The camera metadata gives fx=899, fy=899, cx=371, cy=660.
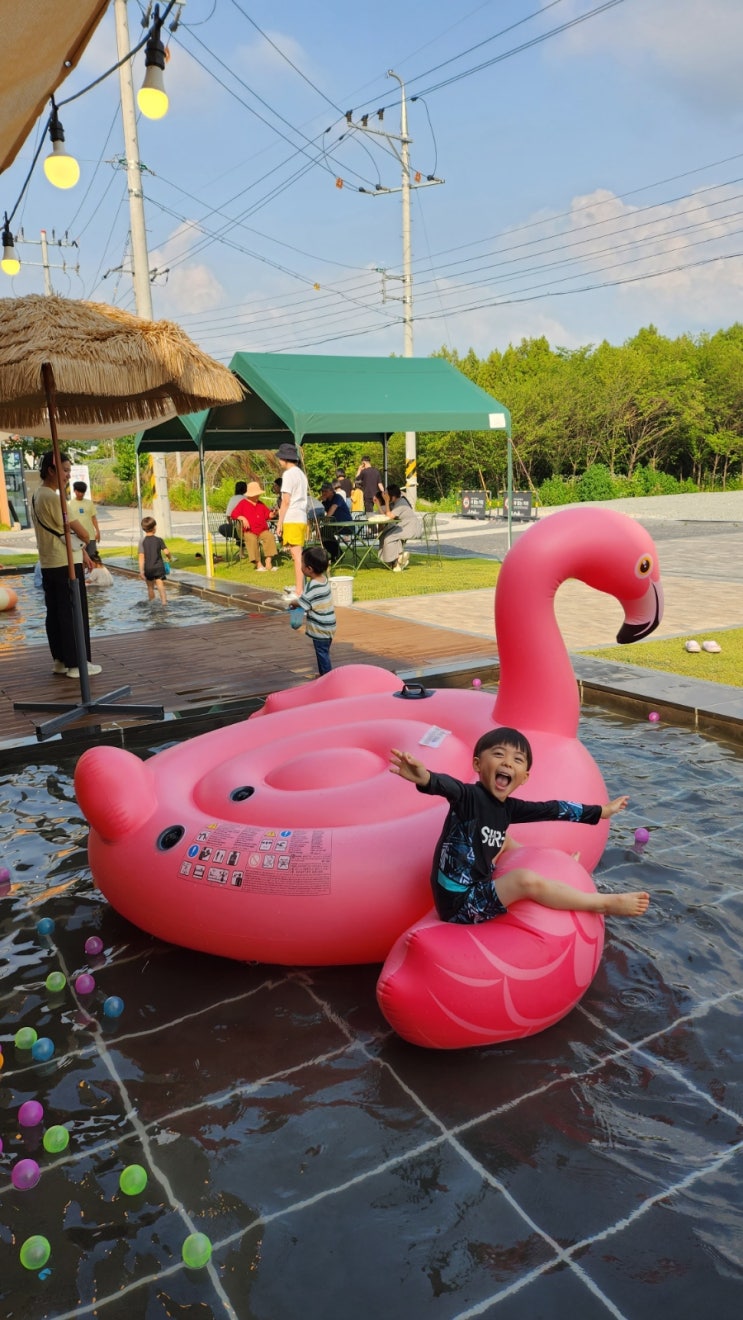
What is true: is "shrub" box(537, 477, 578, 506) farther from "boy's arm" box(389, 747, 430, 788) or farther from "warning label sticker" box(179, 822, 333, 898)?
"boy's arm" box(389, 747, 430, 788)

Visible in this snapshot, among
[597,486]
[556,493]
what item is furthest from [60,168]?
[597,486]

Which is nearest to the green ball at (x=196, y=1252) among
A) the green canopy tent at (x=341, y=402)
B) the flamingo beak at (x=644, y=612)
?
the flamingo beak at (x=644, y=612)

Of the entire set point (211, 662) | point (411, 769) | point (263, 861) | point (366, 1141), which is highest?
point (411, 769)

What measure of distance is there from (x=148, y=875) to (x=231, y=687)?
14.3 ft

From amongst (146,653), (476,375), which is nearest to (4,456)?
(476,375)

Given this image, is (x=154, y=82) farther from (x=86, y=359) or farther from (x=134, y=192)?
(x=134, y=192)

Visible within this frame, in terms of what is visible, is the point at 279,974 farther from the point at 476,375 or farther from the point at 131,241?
the point at 476,375

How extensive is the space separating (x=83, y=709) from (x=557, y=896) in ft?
16.6

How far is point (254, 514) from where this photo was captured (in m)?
16.8

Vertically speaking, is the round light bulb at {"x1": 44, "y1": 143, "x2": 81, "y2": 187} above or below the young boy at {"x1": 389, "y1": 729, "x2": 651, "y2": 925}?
above

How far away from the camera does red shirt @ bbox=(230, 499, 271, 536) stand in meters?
16.8

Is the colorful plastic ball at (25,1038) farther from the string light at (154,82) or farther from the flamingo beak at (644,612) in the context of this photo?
the string light at (154,82)

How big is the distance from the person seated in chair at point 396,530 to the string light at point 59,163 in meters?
9.64

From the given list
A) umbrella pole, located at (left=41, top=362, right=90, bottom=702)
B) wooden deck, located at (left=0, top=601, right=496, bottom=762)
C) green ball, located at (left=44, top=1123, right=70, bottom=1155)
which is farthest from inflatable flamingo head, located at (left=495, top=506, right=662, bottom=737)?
umbrella pole, located at (left=41, top=362, right=90, bottom=702)
